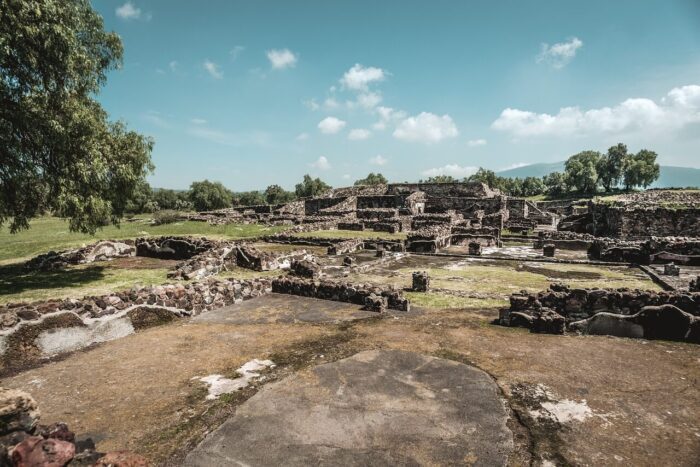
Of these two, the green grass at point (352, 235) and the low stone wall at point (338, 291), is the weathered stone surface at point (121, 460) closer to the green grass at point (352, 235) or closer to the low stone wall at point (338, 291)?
the low stone wall at point (338, 291)

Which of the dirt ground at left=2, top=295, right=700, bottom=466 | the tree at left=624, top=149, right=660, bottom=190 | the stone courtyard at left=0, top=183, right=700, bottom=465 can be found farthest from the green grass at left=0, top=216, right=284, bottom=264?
the tree at left=624, top=149, right=660, bottom=190

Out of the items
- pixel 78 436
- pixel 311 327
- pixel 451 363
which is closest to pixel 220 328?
pixel 311 327

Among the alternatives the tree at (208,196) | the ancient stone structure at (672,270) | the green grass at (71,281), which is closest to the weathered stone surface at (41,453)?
the green grass at (71,281)

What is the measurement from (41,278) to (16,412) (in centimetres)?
1515

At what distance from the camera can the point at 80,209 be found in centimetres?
1401

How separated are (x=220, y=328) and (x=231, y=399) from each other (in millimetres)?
4081

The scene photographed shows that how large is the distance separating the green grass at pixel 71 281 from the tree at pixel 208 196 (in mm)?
64089

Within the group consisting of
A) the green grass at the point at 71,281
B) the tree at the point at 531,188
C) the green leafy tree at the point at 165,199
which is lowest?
the green grass at the point at 71,281

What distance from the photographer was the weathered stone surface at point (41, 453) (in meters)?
3.94

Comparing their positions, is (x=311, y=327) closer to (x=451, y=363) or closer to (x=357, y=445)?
(x=451, y=363)

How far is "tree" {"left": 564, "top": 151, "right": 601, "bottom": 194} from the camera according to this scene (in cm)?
8369

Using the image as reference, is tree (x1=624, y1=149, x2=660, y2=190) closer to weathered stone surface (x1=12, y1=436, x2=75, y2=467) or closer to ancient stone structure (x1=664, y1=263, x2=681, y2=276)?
ancient stone structure (x1=664, y1=263, x2=681, y2=276)

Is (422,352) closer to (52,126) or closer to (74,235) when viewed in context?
(52,126)

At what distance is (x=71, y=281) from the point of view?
51.2 ft
